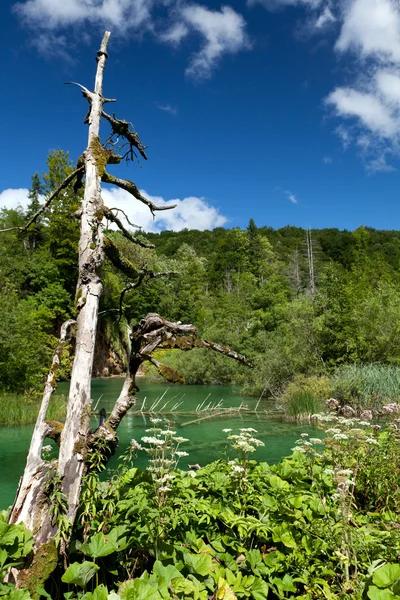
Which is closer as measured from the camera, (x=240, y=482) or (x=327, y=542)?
(x=327, y=542)

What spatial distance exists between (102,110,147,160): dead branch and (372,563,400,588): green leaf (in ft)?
15.1

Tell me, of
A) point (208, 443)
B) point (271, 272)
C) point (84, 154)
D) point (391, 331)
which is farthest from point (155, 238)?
point (84, 154)

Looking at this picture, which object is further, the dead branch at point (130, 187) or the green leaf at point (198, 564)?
the dead branch at point (130, 187)

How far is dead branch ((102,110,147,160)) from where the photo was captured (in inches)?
188

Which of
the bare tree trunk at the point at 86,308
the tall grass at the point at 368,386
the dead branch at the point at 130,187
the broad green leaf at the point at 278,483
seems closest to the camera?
the bare tree trunk at the point at 86,308

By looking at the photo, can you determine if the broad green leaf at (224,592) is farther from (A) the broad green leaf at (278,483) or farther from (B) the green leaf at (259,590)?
(A) the broad green leaf at (278,483)

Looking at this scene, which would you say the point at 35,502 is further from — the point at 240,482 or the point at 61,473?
the point at 240,482

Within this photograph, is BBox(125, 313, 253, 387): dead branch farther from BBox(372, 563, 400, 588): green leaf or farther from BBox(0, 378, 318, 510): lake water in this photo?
BBox(0, 378, 318, 510): lake water

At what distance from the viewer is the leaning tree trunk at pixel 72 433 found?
9.74 feet

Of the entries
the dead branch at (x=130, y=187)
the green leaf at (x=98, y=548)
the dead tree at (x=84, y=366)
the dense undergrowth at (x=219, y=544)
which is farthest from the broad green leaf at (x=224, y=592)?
the dead branch at (x=130, y=187)

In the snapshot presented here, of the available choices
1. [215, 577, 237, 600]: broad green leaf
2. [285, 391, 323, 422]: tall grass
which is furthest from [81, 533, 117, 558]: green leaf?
[285, 391, 323, 422]: tall grass

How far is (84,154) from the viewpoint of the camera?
175 inches

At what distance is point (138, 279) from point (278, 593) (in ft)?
9.66

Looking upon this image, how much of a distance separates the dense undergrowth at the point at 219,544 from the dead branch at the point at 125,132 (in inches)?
132
